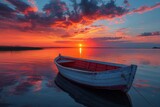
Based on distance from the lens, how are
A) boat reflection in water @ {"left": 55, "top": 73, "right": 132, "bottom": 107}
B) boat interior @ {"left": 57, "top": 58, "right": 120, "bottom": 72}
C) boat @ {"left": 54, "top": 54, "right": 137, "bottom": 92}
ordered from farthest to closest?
1. boat interior @ {"left": 57, "top": 58, "right": 120, "bottom": 72}
2. boat @ {"left": 54, "top": 54, "right": 137, "bottom": 92}
3. boat reflection in water @ {"left": 55, "top": 73, "right": 132, "bottom": 107}

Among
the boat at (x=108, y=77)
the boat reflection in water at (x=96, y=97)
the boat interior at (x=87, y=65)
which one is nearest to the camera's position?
the boat reflection in water at (x=96, y=97)

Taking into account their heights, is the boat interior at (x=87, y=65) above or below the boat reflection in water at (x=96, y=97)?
above

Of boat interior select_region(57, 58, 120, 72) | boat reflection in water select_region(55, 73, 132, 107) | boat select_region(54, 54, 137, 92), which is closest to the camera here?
boat reflection in water select_region(55, 73, 132, 107)

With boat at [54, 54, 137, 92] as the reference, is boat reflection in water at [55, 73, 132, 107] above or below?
below

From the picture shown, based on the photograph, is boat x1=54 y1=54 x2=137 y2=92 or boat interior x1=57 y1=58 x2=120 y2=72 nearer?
boat x1=54 y1=54 x2=137 y2=92

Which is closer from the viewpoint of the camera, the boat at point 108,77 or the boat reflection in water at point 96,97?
the boat reflection in water at point 96,97

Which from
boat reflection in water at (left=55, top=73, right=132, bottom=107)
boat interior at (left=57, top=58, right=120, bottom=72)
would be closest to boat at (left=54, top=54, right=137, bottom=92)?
boat interior at (left=57, top=58, right=120, bottom=72)

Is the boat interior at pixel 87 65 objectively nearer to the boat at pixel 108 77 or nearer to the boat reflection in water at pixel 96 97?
the boat at pixel 108 77

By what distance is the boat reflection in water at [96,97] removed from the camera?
830cm

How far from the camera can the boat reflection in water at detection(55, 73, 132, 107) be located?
8.30 metres

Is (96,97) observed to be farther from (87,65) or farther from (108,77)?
(87,65)

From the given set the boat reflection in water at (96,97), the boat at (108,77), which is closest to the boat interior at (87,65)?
the boat at (108,77)

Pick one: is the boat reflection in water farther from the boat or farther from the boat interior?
the boat interior

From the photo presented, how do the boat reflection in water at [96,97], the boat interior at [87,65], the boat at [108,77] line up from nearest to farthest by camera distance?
the boat reflection in water at [96,97] < the boat at [108,77] < the boat interior at [87,65]
